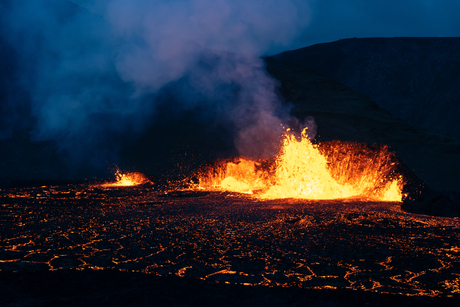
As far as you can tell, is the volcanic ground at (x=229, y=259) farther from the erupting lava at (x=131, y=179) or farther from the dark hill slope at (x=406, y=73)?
the dark hill slope at (x=406, y=73)

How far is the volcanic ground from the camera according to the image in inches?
131

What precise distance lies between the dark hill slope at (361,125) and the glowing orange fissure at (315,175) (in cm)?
419

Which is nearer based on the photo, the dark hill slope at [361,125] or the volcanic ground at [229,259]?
the volcanic ground at [229,259]

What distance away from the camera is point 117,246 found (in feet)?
16.1

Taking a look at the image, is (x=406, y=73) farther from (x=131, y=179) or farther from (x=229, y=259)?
(x=229, y=259)

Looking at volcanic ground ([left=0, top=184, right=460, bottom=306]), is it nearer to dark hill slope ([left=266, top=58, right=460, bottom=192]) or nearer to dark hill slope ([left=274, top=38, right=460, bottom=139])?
dark hill slope ([left=266, top=58, right=460, bottom=192])

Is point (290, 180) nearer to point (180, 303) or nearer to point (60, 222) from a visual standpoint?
point (60, 222)

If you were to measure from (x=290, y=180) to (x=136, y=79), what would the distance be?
15790 mm

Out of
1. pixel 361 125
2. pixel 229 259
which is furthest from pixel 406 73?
pixel 229 259

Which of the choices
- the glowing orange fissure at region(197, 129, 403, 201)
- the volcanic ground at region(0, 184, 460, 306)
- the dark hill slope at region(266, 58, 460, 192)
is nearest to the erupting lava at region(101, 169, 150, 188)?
the glowing orange fissure at region(197, 129, 403, 201)

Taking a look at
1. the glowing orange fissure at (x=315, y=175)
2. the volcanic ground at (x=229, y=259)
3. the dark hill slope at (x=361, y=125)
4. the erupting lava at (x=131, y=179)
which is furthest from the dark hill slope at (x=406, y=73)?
the volcanic ground at (x=229, y=259)

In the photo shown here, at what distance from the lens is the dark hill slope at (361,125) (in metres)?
17.5

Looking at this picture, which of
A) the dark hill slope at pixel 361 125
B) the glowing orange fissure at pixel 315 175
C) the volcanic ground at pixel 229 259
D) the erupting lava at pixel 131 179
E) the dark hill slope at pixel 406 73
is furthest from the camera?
the dark hill slope at pixel 406 73

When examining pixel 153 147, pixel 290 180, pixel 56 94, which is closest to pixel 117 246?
pixel 290 180
